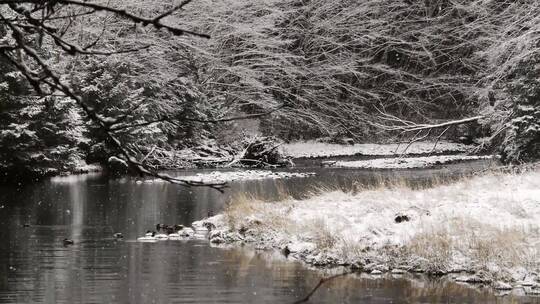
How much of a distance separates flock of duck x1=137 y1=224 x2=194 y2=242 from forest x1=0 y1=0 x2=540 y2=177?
13.4m

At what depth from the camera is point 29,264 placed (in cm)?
1140

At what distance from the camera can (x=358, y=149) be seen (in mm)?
38531

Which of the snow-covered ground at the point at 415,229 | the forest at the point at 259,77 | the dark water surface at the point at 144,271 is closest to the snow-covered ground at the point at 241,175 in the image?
the forest at the point at 259,77

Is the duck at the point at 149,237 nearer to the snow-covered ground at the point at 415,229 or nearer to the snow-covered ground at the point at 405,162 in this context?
the snow-covered ground at the point at 415,229

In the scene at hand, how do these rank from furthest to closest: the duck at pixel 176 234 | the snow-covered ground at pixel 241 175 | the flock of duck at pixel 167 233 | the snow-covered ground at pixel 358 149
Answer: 1. the snow-covered ground at pixel 358 149
2. the snow-covered ground at pixel 241 175
3. the duck at pixel 176 234
4. the flock of duck at pixel 167 233

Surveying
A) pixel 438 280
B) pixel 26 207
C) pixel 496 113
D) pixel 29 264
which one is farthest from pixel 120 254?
pixel 496 113

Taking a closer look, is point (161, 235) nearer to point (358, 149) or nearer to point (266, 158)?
point (266, 158)

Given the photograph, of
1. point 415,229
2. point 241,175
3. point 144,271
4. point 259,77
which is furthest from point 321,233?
point 259,77

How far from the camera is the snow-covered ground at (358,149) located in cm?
3753

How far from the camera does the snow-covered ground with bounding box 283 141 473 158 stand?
1478 inches

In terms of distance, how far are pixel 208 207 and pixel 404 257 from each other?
8344 mm

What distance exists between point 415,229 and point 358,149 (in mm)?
26807

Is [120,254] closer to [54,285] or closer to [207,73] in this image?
[54,285]

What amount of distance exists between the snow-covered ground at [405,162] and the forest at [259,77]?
1.33 metres
